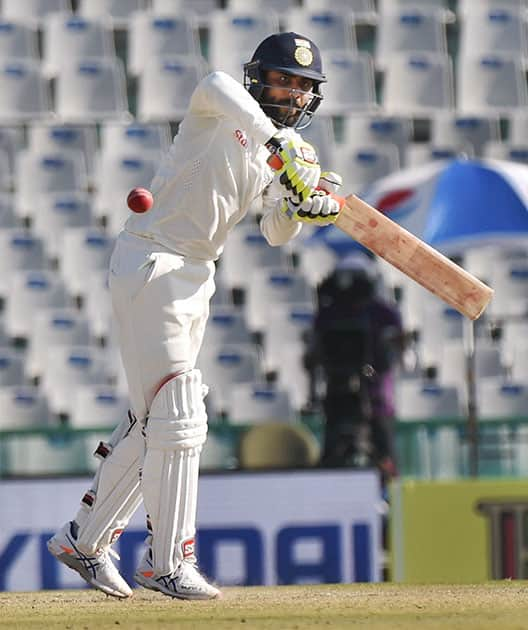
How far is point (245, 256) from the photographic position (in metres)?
11.4

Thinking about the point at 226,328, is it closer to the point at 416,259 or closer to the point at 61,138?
the point at 61,138

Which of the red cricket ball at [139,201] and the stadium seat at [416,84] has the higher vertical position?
the stadium seat at [416,84]

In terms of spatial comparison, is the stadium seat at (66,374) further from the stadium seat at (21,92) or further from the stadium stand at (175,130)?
the stadium seat at (21,92)

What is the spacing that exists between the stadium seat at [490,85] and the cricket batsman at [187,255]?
8.34m

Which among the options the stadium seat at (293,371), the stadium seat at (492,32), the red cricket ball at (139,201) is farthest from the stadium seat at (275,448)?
the stadium seat at (492,32)

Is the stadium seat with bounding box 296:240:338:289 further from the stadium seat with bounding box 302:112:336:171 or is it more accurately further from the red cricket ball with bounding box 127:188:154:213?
the red cricket ball with bounding box 127:188:154:213

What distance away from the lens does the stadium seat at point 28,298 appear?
35.6ft

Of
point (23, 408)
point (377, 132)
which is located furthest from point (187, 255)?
point (377, 132)

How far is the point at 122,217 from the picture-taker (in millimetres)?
11531

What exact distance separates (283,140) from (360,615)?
1345mm

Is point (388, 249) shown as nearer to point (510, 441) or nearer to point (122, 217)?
point (510, 441)

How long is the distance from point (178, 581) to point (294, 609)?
38 centimetres

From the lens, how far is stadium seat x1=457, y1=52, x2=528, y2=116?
12906mm

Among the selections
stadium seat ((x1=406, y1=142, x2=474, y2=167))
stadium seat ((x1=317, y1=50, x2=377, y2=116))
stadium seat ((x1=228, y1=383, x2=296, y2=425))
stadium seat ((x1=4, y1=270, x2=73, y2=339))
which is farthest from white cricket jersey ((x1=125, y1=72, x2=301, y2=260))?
stadium seat ((x1=317, y1=50, x2=377, y2=116))
